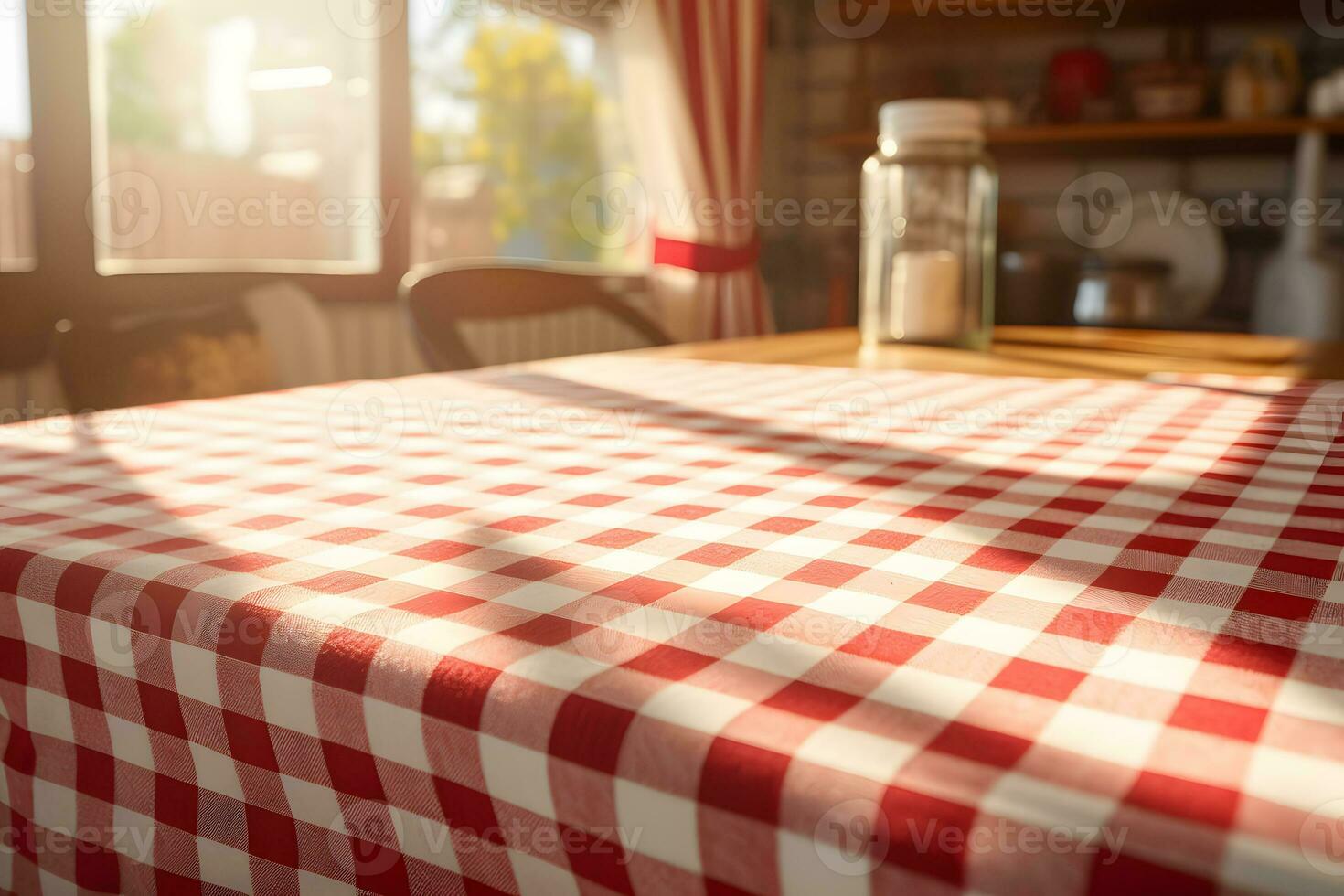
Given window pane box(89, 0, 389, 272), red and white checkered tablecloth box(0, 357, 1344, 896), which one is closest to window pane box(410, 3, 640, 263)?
window pane box(89, 0, 389, 272)

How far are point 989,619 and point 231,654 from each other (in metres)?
0.26

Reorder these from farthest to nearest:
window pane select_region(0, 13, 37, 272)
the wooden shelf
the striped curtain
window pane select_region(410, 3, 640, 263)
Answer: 1. the striped curtain
2. the wooden shelf
3. window pane select_region(410, 3, 640, 263)
4. window pane select_region(0, 13, 37, 272)

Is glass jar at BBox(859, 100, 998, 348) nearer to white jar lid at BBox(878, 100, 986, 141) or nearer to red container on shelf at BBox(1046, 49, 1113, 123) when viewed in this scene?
white jar lid at BBox(878, 100, 986, 141)

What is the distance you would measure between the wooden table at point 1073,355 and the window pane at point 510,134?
1516 millimetres

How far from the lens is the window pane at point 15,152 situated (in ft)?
6.14

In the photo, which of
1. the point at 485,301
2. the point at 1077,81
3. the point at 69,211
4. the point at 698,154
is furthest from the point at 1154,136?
the point at 69,211

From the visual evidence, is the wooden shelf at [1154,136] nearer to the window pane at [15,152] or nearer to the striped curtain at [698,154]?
the striped curtain at [698,154]

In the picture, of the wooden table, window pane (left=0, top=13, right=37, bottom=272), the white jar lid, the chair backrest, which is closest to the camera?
the wooden table

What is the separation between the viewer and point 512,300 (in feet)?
5.90

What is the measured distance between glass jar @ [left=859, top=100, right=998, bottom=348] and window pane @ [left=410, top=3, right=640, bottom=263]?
5.27 ft

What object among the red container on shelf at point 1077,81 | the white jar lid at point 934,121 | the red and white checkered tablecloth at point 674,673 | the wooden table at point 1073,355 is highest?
the red container on shelf at point 1077,81

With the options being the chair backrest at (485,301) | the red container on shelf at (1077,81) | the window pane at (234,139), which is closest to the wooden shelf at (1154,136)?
the red container on shelf at (1077,81)

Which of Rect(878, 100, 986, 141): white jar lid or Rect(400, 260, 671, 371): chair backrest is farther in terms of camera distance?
Rect(400, 260, 671, 371): chair backrest

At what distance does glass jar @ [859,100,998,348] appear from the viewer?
139cm
